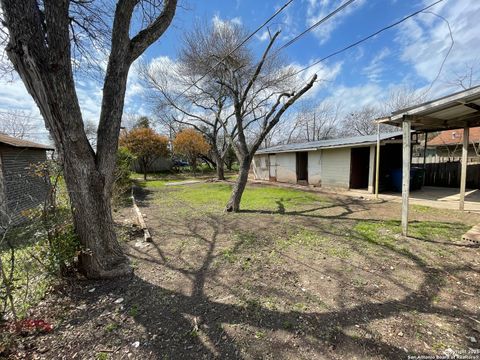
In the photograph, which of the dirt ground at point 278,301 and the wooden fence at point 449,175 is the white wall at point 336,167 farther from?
the dirt ground at point 278,301

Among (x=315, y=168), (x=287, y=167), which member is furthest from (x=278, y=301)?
(x=287, y=167)

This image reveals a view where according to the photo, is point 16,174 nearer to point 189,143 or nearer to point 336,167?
point 336,167

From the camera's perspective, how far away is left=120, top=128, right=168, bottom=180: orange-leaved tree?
20250mm

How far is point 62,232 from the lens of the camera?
2.92 m

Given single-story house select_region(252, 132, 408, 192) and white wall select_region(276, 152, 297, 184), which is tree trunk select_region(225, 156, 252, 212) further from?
white wall select_region(276, 152, 297, 184)

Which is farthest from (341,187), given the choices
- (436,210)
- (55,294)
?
(55,294)

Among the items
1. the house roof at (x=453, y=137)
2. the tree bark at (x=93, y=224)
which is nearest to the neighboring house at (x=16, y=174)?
the tree bark at (x=93, y=224)

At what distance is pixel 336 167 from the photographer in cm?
1145

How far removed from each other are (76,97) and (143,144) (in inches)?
756

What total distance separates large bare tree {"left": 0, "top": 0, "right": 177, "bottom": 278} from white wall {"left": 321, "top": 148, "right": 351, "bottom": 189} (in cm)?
995

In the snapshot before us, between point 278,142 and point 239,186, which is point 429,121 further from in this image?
point 278,142

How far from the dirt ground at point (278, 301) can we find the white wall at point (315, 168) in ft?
24.8

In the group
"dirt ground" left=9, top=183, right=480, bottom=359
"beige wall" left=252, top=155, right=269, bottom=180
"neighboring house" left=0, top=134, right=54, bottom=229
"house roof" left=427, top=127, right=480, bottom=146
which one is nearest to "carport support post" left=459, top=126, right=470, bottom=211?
"dirt ground" left=9, top=183, right=480, bottom=359

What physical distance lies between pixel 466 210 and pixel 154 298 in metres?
8.47
